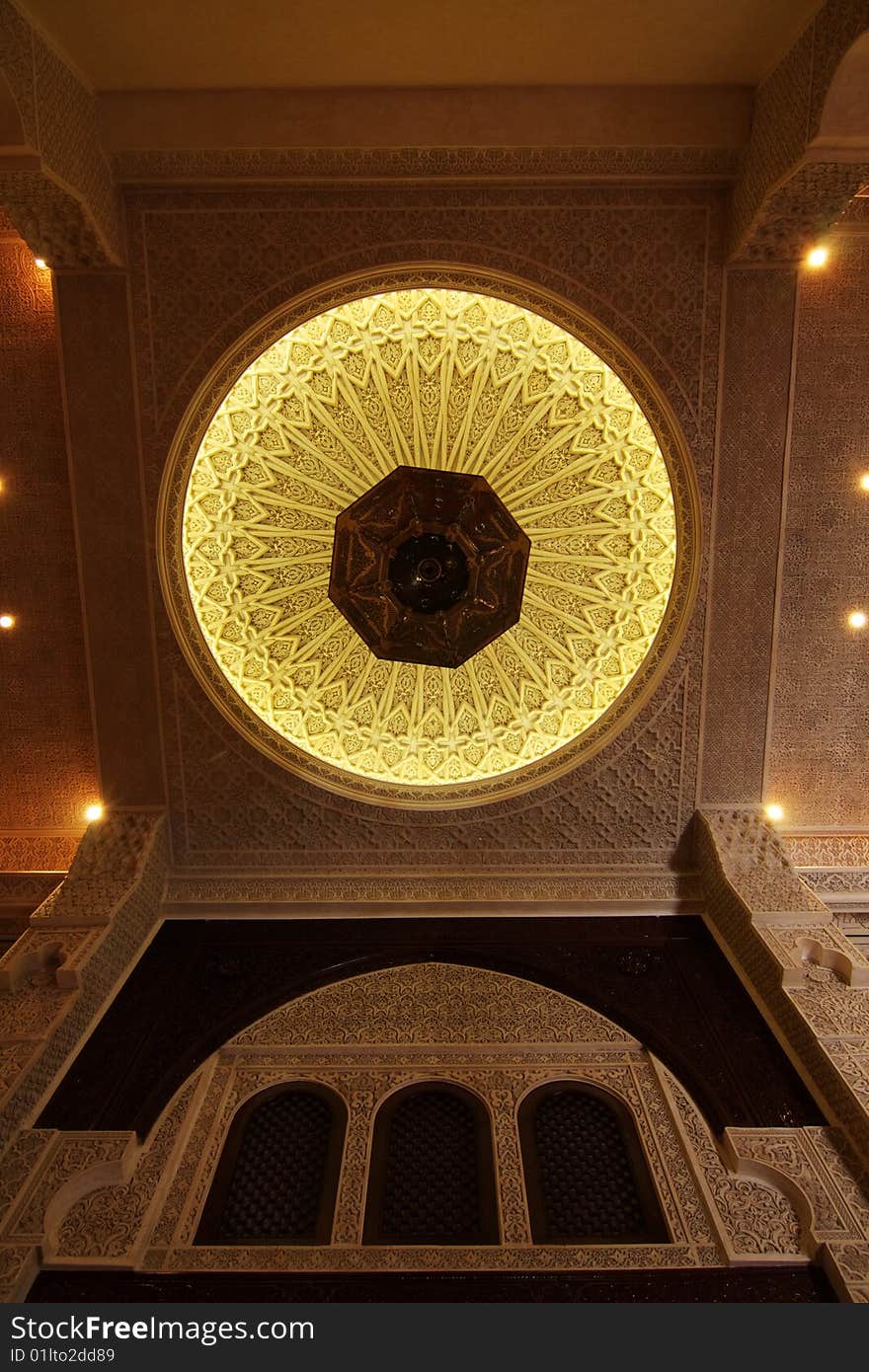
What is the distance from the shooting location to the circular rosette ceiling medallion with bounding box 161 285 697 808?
12.4ft

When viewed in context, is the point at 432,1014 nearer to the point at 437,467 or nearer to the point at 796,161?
the point at 437,467

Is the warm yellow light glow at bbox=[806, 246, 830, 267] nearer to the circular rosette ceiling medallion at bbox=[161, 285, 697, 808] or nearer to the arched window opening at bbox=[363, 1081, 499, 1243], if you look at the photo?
the circular rosette ceiling medallion at bbox=[161, 285, 697, 808]

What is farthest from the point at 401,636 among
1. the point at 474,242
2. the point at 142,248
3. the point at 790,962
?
the point at 790,962

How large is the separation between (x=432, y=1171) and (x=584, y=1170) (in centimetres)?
57

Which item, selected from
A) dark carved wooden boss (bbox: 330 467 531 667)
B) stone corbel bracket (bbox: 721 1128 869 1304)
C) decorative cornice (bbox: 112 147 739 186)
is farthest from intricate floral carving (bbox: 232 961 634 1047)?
decorative cornice (bbox: 112 147 739 186)

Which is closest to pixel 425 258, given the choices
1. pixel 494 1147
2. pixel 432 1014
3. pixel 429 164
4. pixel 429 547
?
pixel 429 164

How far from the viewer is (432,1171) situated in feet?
9.50

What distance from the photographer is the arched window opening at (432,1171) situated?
8.82 feet

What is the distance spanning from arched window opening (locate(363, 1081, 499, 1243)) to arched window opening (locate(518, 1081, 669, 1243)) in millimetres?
171

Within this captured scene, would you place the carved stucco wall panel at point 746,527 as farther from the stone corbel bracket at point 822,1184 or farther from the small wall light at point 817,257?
the stone corbel bracket at point 822,1184

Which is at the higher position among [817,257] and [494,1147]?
[817,257]

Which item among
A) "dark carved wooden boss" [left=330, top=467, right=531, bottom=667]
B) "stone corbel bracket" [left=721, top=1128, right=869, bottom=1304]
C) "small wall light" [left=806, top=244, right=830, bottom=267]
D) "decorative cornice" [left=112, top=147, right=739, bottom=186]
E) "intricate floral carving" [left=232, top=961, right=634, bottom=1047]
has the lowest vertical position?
"stone corbel bracket" [left=721, top=1128, right=869, bottom=1304]

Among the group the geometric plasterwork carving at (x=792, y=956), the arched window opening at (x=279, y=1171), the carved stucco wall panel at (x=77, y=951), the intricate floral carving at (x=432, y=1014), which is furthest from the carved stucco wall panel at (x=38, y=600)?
the geometric plasterwork carving at (x=792, y=956)

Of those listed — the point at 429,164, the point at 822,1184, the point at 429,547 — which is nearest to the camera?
the point at 822,1184
